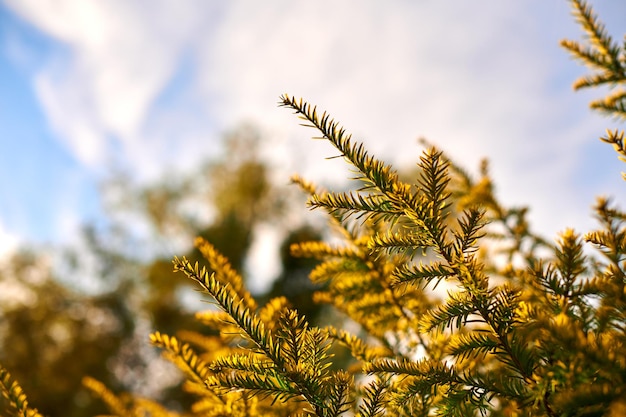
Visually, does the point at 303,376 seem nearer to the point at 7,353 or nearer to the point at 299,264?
the point at 299,264

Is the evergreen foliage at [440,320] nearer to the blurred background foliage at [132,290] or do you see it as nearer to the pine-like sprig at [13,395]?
the pine-like sprig at [13,395]

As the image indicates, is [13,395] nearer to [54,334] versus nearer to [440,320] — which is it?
[440,320]

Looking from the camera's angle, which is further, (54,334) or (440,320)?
(54,334)

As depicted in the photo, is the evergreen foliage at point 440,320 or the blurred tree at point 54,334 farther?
the blurred tree at point 54,334

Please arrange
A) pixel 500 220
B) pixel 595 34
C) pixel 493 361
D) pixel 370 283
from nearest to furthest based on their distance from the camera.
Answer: pixel 595 34, pixel 370 283, pixel 493 361, pixel 500 220

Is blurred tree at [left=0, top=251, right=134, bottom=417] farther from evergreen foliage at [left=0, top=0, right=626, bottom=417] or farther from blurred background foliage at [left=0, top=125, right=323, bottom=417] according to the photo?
evergreen foliage at [left=0, top=0, right=626, bottom=417]

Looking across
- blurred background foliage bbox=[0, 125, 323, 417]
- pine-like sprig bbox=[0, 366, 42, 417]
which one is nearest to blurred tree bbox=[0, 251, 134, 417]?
blurred background foliage bbox=[0, 125, 323, 417]

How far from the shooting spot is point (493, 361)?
1.52 m

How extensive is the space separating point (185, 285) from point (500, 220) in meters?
12.9

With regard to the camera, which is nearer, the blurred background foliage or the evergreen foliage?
the evergreen foliage

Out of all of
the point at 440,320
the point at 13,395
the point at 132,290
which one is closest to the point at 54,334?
the point at 132,290

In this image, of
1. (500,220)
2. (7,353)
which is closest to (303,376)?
(500,220)

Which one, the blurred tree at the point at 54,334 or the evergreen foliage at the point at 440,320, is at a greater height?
the blurred tree at the point at 54,334

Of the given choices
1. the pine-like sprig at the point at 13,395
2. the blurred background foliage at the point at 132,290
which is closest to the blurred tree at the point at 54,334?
the blurred background foliage at the point at 132,290
